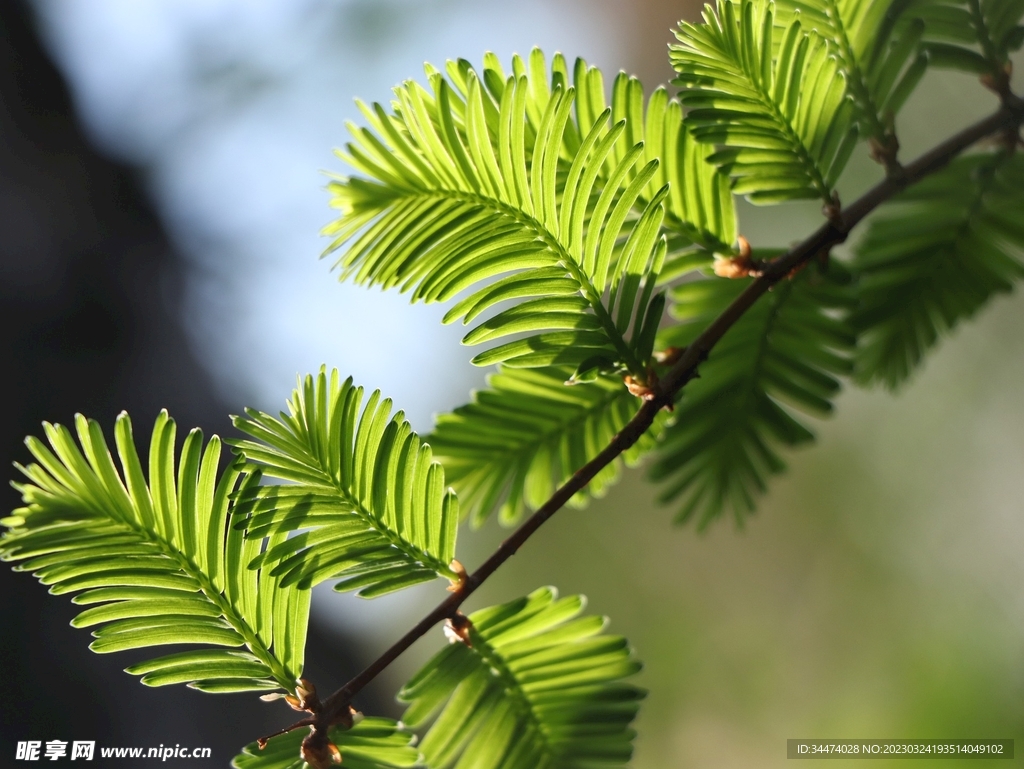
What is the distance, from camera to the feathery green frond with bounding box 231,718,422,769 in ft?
0.95

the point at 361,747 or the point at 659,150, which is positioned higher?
the point at 659,150

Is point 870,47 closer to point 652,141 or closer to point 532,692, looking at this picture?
point 652,141

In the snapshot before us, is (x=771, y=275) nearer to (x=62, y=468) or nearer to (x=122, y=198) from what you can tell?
(x=62, y=468)

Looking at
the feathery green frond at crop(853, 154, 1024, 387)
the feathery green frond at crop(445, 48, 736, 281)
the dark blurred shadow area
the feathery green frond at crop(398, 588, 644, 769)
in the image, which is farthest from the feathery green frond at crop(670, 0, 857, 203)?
the dark blurred shadow area

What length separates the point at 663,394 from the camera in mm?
302

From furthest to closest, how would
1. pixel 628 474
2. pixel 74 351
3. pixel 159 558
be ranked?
pixel 628 474
pixel 74 351
pixel 159 558

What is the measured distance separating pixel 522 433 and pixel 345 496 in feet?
0.45

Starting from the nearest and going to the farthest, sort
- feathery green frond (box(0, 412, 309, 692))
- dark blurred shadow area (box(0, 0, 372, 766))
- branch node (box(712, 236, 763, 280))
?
feathery green frond (box(0, 412, 309, 692)) < branch node (box(712, 236, 763, 280)) < dark blurred shadow area (box(0, 0, 372, 766))

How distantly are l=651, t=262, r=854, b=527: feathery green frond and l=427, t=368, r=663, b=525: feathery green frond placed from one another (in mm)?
58

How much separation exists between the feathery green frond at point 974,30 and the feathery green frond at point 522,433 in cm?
26

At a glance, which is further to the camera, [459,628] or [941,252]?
Answer: [941,252]

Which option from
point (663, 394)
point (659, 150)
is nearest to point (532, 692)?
point (663, 394)

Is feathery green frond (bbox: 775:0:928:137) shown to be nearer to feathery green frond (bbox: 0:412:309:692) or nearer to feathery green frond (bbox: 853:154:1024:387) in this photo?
feathery green frond (bbox: 853:154:1024:387)

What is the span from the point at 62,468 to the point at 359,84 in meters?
1.10
